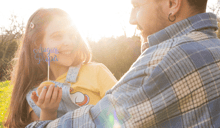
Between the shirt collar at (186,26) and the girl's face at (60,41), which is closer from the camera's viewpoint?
the shirt collar at (186,26)

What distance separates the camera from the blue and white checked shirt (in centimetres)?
89

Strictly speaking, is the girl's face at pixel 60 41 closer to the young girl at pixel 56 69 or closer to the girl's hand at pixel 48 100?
the young girl at pixel 56 69

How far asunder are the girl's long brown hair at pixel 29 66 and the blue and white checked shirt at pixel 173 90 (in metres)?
1.49

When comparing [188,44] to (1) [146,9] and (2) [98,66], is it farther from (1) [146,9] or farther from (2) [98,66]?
(2) [98,66]

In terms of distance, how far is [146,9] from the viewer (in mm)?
1331

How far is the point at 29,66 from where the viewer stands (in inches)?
95.2

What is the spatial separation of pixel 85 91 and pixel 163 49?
1.29 m

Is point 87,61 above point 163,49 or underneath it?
underneath

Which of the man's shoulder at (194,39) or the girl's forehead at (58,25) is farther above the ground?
the girl's forehead at (58,25)

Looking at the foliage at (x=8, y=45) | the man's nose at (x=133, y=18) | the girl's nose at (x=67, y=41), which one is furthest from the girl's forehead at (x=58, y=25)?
the foliage at (x=8, y=45)

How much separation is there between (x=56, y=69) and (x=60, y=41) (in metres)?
0.45

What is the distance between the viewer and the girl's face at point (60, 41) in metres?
2.13

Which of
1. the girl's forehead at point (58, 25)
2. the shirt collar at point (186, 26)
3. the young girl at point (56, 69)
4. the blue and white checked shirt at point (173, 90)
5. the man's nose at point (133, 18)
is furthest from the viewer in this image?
the girl's forehead at point (58, 25)

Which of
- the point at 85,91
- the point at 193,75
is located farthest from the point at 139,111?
the point at 85,91
